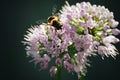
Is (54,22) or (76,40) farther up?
(54,22)

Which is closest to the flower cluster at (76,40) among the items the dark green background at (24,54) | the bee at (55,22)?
the bee at (55,22)

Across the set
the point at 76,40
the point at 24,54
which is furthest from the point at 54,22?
the point at 24,54

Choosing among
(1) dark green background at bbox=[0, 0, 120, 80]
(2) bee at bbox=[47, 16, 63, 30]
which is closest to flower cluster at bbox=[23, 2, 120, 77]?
(2) bee at bbox=[47, 16, 63, 30]

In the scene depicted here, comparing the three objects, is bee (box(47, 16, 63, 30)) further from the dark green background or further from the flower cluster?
the dark green background

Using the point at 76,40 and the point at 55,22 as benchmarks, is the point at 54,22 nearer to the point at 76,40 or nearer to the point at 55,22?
the point at 55,22

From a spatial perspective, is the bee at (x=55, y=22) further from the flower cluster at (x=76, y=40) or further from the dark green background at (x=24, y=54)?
the dark green background at (x=24, y=54)

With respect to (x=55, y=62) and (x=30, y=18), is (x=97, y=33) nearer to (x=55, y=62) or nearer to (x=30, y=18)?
(x=55, y=62)

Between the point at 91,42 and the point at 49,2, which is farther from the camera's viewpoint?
the point at 49,2

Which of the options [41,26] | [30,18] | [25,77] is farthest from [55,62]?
[30,18]
